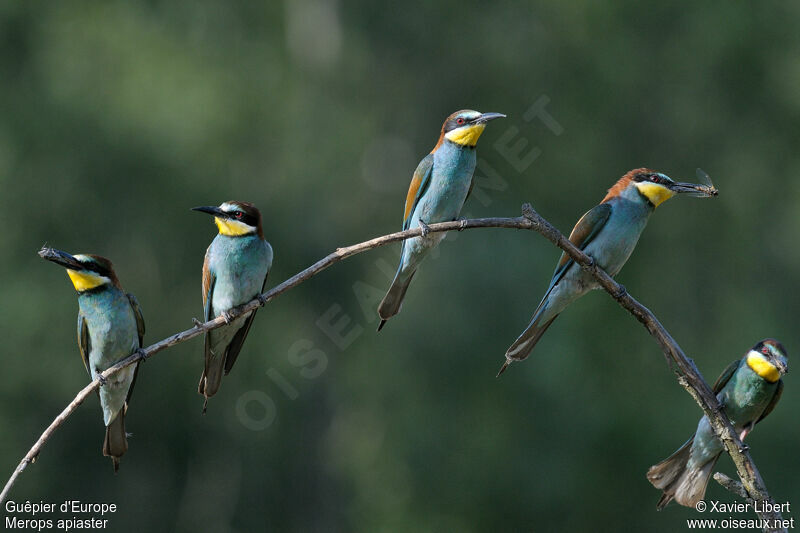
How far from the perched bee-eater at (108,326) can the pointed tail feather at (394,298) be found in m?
0.92

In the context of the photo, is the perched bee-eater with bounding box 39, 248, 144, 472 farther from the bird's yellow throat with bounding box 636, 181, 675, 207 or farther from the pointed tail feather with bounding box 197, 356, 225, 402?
the bird's yellow throat with bounding box 636, 181, 675, 207

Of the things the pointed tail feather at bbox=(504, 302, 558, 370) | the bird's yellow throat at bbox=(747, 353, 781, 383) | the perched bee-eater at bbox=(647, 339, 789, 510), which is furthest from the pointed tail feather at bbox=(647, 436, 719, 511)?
the pointed tail feather at bbox=(504, 302, 558, 370)

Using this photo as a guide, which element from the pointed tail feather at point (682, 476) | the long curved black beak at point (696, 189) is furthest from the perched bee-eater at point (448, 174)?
the pointed tail feather at point (682, 476)

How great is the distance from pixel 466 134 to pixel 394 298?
2.47ft

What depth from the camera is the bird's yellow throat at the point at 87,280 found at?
3619 millimetres

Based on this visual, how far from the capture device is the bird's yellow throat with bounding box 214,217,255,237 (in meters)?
3.81

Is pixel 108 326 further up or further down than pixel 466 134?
further up

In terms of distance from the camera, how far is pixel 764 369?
3520mm

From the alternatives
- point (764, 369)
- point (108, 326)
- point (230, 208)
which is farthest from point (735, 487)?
point (108, 326)

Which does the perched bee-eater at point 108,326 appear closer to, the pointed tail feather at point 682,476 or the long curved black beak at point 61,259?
the long curved black beak at point 61,259

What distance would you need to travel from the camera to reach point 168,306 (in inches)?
383

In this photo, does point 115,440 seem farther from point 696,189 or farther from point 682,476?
point 696,189

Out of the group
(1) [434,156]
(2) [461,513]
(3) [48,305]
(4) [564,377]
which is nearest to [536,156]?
(4) [564,377]

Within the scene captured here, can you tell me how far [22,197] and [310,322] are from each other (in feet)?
10.5
